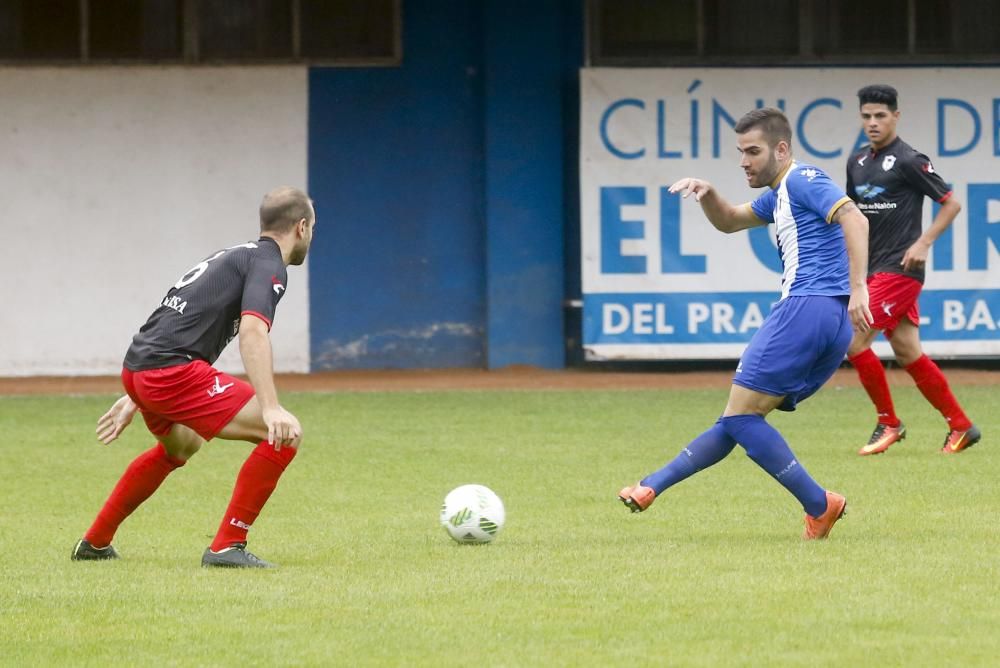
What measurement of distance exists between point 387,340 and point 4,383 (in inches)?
144

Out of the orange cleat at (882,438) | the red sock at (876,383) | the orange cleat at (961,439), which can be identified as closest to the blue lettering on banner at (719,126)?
the red sock at (876,383)

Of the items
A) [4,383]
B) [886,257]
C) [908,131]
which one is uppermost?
[908,131]

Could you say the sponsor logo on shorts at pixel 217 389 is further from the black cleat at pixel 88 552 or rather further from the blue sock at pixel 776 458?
the blue sock at pixel 776 458

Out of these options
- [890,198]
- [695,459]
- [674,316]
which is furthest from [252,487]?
[674,316]

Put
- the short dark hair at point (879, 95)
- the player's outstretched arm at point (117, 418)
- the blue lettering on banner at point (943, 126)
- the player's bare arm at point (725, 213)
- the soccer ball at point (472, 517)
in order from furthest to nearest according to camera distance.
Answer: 1. the blue lettering on banner at point (943, 126)
2. the short dark hair at point (879, 95)
3. the player's bare arm at point (725, 213)
4. the soccer ball at point (472, 517)
5. the player's outstretched arm at point (117, 418)

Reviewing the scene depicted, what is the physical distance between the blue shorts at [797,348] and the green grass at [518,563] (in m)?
0.64

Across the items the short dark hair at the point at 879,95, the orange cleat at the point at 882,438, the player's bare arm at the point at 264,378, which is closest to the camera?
the player's bare arm at the point at 264,378

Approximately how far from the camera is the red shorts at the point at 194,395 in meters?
6.66

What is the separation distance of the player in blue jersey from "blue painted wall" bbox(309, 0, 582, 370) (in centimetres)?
995

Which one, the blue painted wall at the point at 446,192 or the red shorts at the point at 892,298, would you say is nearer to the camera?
the red shorts at the point at 892,298

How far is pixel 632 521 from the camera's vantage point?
317 inches

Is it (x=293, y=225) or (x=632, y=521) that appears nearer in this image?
(x=293, y=225)

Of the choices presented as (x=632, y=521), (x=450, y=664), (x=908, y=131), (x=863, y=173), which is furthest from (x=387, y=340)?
(x=450, y=664)

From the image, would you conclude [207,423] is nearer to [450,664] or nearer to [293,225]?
[293,225]
